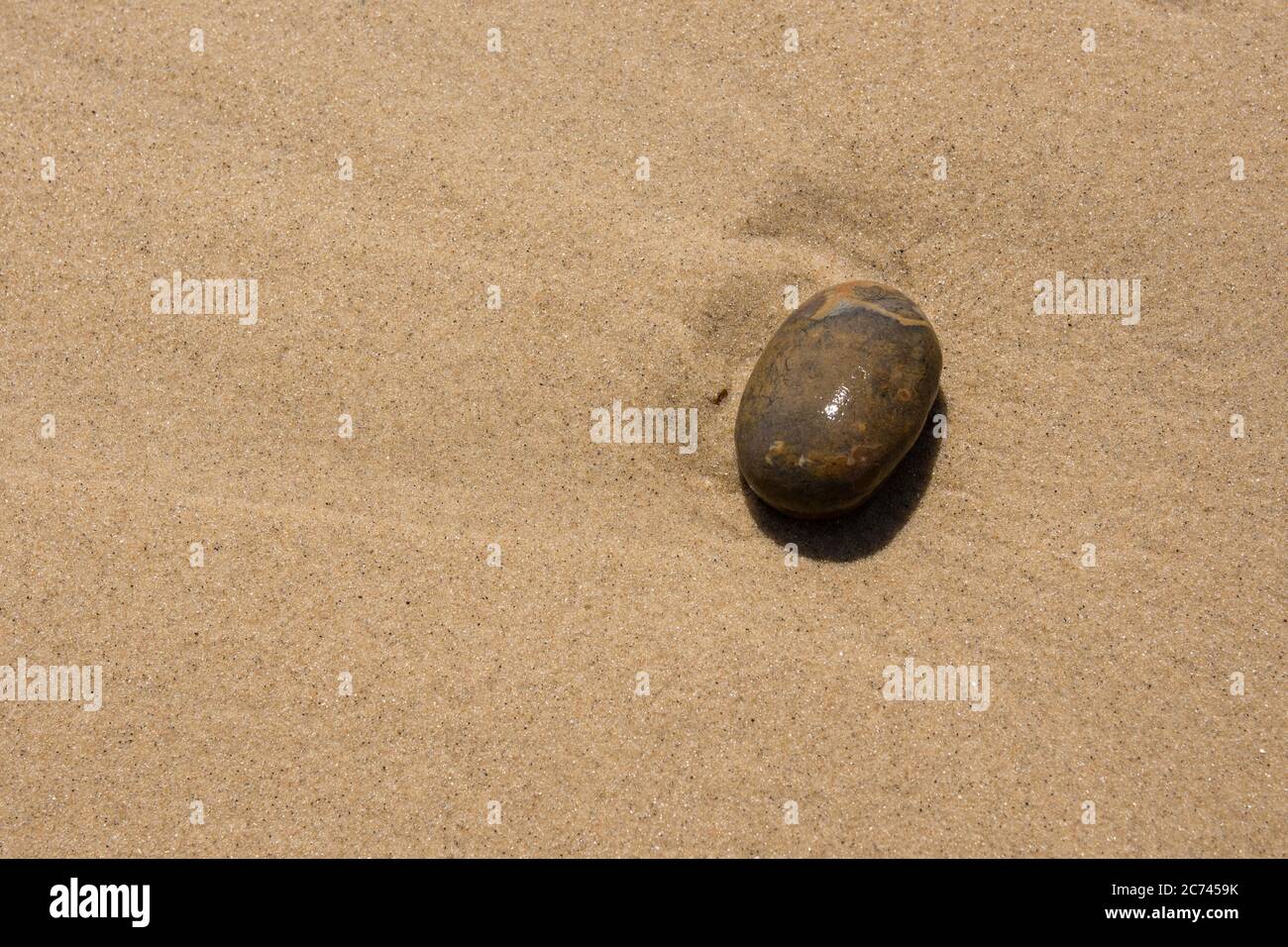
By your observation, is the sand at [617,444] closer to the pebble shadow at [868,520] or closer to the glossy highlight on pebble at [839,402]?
the pebble shadow at [868,520]

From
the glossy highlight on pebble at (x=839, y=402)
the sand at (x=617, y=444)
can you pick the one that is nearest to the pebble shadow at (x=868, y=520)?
the sand at (x=617, y=444)

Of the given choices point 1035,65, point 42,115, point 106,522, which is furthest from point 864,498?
point 42,115

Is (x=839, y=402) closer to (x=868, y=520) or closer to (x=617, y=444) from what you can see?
(x=868, y=520)

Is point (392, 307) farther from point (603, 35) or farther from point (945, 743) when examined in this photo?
point (945, 743)

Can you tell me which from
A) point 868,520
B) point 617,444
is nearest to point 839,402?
point 868,520

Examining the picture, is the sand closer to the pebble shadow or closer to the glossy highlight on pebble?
the pebble shadow
